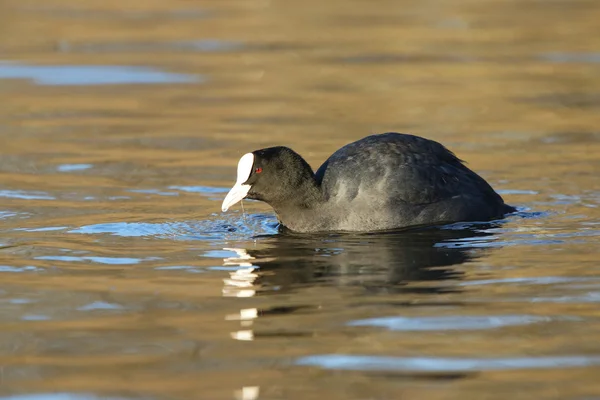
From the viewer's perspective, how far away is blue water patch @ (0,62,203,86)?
1371 cm

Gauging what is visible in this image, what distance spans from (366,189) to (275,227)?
78 cm

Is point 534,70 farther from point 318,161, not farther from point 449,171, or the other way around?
point 449,171

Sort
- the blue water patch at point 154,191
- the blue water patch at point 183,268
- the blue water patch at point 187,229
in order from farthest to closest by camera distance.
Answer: the blue water patch at point 154,191 → the blue water patch at point 187,229 → the blue water patch at point 183,268

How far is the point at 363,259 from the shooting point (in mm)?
6590

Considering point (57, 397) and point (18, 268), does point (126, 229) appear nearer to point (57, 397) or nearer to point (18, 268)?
point (18, 268)

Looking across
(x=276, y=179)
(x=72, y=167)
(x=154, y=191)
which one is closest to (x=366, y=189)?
(x=276, y=179)

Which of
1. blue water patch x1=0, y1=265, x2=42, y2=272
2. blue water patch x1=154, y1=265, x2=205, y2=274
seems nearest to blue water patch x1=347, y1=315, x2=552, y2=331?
blue water patch x1=154, y1=265, x2=205, y2=274

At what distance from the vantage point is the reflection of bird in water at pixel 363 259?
19.8ft

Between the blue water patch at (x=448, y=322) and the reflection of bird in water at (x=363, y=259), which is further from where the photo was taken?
the reflection of bird in water at (x=363, y=259)

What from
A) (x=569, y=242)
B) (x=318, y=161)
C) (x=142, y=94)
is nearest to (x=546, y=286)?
(x=569, y=242)

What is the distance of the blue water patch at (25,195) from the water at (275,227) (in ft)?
0.13

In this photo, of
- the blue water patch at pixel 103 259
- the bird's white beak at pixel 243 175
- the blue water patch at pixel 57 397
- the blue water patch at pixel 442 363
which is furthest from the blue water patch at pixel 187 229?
the blue water patch at pixel 57 397

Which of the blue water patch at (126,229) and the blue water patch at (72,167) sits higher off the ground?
the blue water patch at (72,167)

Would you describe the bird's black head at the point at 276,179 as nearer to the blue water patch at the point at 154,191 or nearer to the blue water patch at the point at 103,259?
the blue water patch at the point at 103,259
